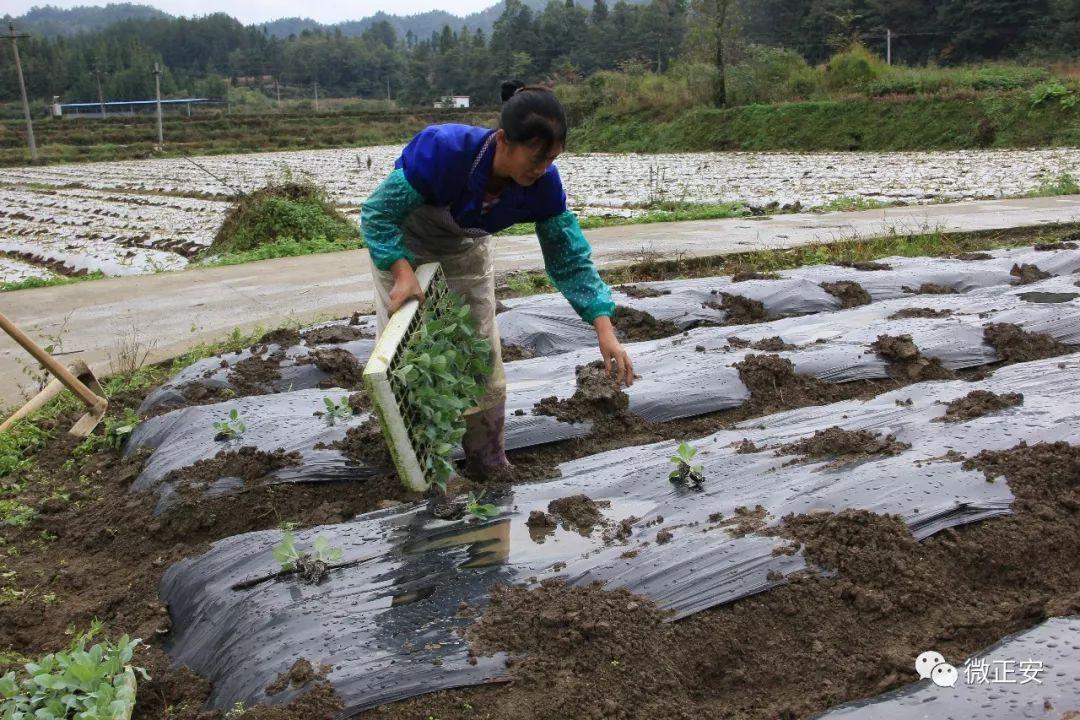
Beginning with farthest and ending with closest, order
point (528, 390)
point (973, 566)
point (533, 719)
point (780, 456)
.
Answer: point (528, 390) < point (780, 456) < point (973, 566) < point (533, 719)

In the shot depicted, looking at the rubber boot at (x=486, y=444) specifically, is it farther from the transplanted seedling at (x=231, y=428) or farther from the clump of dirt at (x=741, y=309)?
the clump of dirt at (x=741, y=309)

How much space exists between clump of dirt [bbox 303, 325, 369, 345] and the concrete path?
660 mm

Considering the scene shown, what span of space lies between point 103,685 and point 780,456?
6.03 feet

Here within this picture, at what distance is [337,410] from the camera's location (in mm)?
3328

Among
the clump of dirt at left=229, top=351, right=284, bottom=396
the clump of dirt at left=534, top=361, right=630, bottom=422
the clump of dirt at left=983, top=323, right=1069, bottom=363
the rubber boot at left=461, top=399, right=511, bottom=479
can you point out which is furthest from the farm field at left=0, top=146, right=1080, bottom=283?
the rubber boot at left=461, top=399, right=511, bottom=479

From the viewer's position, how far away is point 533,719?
1.80 meters

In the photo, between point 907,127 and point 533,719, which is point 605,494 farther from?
point 907,127

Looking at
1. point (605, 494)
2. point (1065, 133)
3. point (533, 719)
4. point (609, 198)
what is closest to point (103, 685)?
point (533, 719)

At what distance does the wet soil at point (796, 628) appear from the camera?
1845 millimetres

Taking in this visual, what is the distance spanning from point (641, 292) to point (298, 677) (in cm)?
345

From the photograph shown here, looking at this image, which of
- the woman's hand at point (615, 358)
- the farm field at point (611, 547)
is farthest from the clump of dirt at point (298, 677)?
the woman's hand at point (615, 358)

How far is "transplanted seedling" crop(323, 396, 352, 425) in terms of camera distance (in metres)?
3.27

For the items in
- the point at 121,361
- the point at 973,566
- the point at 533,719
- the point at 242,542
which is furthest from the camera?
the point at 121,361

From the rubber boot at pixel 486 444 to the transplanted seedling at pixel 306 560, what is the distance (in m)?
0.80
